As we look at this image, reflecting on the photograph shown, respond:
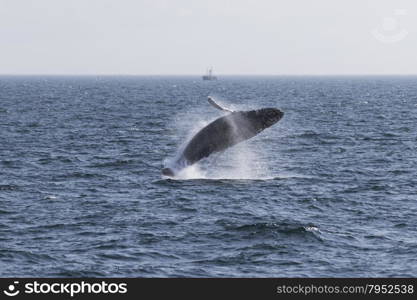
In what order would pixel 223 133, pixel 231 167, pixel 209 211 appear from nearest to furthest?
1. pixel 223 133
2. pixel 209 211
3. pixel 231 167

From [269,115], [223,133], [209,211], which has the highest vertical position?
[269,115]

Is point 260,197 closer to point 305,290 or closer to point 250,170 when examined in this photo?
point 250,170

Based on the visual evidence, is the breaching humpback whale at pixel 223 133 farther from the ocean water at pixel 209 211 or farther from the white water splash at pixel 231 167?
the ocean water at pixel 209 211

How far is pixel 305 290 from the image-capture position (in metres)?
19.8

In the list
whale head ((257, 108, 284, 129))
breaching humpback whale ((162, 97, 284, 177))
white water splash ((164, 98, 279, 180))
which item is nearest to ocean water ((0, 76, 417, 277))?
white water splash ((164, 98, 279, 180))

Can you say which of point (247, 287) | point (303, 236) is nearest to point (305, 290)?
point (247, 287)

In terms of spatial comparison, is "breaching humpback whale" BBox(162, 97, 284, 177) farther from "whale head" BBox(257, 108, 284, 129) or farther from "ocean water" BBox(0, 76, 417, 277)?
"ocean water" BBox(0, 76, 417, 277)

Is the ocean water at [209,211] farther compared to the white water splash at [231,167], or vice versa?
the white water splash at [231,167]

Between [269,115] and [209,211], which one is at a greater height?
[269,115]

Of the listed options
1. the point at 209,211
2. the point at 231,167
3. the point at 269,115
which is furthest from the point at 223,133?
the point at 231,167

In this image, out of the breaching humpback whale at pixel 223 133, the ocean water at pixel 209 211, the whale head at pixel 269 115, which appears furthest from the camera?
the breaching humpback whale at pixel 223 133

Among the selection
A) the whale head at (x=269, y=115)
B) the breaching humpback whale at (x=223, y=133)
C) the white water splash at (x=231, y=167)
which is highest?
the whale head at (x=269, y=115)

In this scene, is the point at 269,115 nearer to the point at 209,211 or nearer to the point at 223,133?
the point at 223,133

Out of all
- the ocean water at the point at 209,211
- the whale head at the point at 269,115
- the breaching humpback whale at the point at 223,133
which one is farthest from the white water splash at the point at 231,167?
the whale head at the point at 269,115
